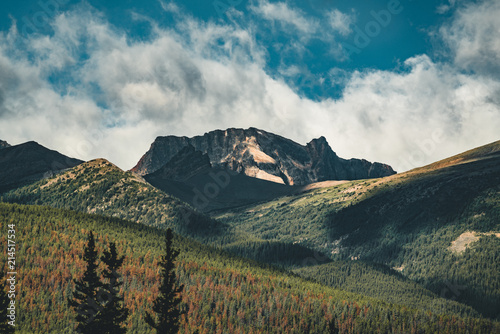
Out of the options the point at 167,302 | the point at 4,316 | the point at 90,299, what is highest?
the point at 167,302

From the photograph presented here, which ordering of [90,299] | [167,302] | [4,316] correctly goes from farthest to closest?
[4,316]
[90,299]
[167,302]

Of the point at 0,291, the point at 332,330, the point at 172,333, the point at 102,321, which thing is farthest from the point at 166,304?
the point at 0,291

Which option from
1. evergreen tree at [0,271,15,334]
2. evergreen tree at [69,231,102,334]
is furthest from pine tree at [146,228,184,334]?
evergreen tree at [0,271,15,334]

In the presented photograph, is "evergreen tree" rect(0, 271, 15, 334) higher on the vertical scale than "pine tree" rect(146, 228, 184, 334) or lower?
lower

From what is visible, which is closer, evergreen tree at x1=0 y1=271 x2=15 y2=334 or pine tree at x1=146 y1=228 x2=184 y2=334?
pine tree at x1=146 y1=228 x2=184 y2=334

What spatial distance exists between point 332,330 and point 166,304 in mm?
24542

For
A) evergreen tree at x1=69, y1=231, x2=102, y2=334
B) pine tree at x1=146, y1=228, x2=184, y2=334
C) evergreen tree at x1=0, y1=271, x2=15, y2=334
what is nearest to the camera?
pine tree at x1=146, y1=228, x2=184, y2=334

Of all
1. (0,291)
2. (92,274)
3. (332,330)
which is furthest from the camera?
(0,291)

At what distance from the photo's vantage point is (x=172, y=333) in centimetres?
7156

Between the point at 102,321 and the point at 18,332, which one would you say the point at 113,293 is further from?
the point at 18,332

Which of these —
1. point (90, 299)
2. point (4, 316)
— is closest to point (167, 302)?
point (90, 299)

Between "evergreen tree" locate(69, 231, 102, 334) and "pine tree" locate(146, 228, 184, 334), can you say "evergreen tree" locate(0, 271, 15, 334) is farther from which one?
"pine tree" locate(146, 228, 184, 334)

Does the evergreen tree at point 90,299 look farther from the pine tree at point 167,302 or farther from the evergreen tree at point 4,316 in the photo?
the evergreen tree at point 4,316

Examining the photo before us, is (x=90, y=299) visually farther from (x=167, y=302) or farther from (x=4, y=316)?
(x=4, y=316)
